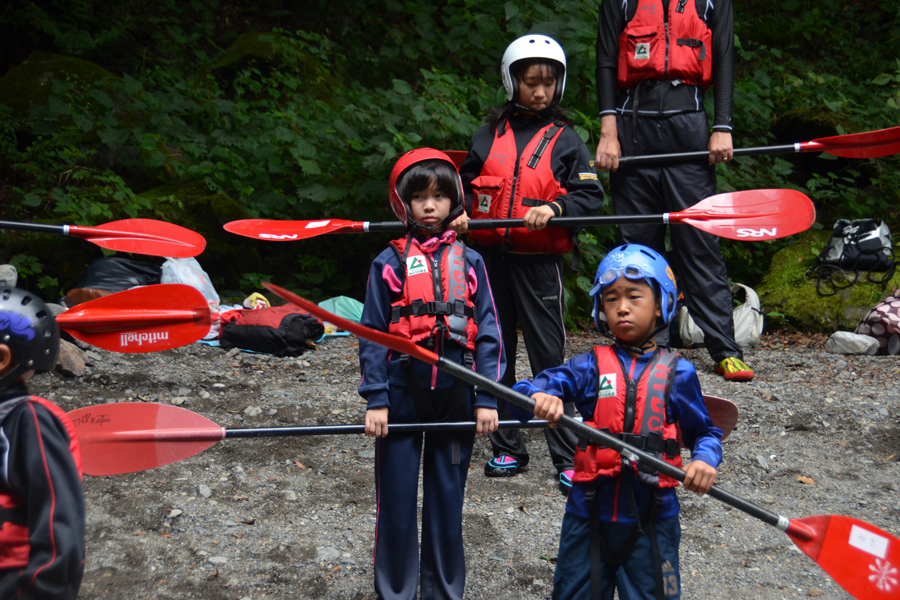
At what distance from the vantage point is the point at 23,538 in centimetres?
150

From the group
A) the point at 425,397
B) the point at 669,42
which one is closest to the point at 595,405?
the point at 425,397

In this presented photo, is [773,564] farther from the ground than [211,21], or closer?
closer

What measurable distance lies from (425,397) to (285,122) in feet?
16.2

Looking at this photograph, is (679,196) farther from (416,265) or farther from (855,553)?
(855,553)

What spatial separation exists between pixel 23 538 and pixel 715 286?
11.8 ft

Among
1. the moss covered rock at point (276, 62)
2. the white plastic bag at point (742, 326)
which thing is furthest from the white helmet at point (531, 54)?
the moss covered rock at point (276, 62)

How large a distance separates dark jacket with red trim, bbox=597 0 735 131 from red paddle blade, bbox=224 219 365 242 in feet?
5.34

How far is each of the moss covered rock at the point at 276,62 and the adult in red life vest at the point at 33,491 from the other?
677cm

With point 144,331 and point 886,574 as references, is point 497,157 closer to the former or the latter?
point 144,331

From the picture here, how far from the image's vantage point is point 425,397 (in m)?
2.24

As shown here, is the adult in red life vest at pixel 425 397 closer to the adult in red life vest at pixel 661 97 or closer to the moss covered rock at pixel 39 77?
the adult in red life vest at pixel 661 97

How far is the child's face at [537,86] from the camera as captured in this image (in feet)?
10.1

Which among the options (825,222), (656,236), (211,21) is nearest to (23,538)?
(656,236)

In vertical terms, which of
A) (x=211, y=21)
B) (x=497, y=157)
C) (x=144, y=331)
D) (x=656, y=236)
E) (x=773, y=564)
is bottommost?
(x=773, y=564)
